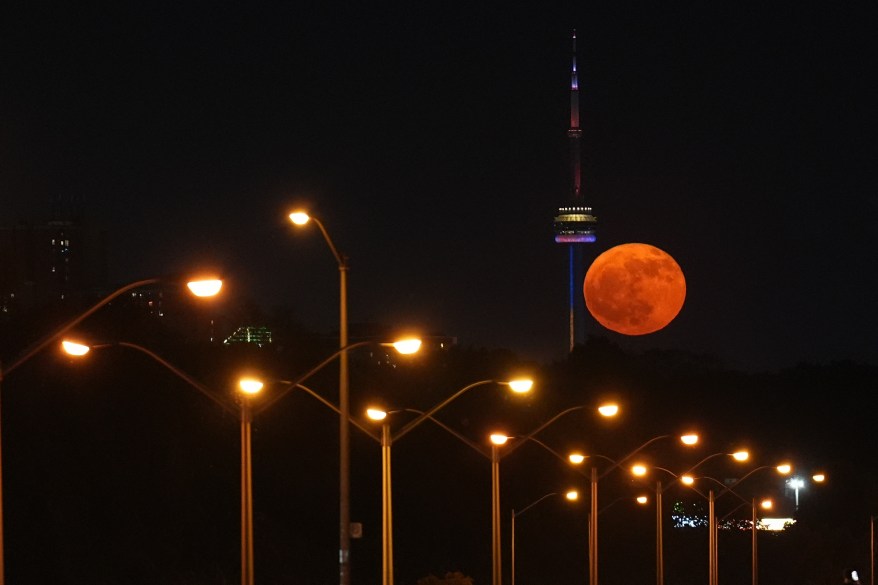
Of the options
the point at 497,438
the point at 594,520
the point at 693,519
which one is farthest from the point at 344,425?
the point at 693,519

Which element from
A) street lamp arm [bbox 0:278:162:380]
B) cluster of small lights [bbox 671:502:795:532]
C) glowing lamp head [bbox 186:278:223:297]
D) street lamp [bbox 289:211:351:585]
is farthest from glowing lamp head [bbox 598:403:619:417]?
cluster of small lights [bbox 671:502:795:532]

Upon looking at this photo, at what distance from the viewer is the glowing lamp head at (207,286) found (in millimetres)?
19891

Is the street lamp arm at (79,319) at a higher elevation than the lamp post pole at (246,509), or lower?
higher

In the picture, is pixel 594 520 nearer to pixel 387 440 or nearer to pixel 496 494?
pixel 496 494

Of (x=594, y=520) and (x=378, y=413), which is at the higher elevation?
(x=378, y=413)

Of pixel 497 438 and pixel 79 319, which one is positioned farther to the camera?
pixel 497 438

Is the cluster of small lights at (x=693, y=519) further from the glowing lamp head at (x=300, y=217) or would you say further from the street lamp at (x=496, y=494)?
the glowing lamp head at (x=300, y=217)

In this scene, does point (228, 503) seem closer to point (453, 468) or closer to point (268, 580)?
point (268, 580)

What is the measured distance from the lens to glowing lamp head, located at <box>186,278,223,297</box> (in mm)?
19891

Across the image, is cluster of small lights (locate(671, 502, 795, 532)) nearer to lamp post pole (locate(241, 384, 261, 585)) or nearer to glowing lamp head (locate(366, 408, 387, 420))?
glowing lamp head (locate(366, 408, 387, 420))

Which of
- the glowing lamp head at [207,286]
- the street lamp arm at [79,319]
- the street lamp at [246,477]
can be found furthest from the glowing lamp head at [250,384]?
the glowing lamp head at [207,286]

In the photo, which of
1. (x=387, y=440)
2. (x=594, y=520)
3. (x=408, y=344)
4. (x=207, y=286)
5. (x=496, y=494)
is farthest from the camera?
(x=594, y=520)

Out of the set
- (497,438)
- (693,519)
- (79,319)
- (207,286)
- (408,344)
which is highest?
(693,519)

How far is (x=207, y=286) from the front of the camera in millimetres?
19922
